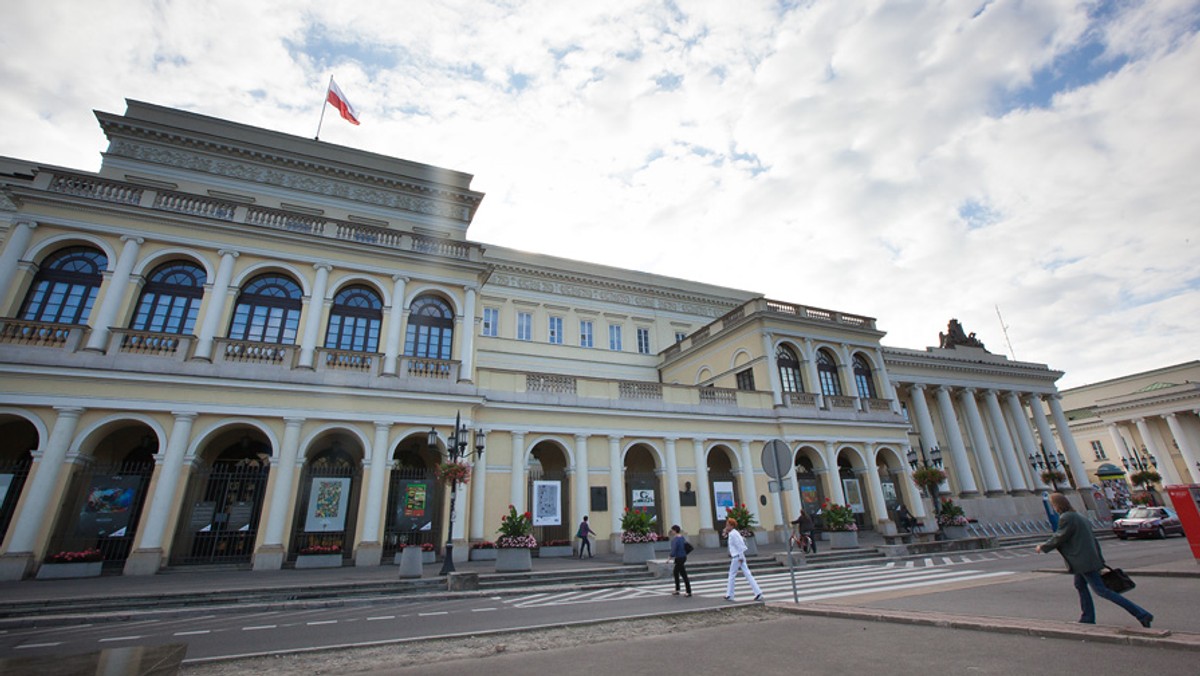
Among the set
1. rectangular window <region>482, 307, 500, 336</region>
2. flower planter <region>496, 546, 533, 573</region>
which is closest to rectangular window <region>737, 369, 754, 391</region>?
rectangular window <region>482, 307, 500, 336</region>

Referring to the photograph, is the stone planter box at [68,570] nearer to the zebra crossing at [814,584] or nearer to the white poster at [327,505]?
the white poster at [327,505]

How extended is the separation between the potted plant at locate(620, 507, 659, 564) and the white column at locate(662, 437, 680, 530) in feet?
18.8

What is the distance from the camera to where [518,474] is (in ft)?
66.4

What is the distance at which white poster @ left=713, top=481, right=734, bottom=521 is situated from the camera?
23.5 metres

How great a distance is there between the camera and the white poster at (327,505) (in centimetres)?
1698

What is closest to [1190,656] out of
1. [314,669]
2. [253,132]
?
[314,669]

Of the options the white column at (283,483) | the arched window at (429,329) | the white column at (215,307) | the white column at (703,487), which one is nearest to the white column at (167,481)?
the white column at (215,307)

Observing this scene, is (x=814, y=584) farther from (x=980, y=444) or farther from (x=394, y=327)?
(x=980, y=444)

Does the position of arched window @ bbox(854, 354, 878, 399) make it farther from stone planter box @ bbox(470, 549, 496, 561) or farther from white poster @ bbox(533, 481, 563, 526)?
stone planter box @ bbox(470, 549, 496, 561)

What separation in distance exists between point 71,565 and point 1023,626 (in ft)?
69.5

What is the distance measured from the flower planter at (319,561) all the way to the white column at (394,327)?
6.20m

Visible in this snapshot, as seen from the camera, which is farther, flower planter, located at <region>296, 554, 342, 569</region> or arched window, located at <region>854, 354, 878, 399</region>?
arched window, located at <region>854, 354, 878, 399</region>

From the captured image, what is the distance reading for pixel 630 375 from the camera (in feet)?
106

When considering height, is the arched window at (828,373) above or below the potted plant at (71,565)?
above
